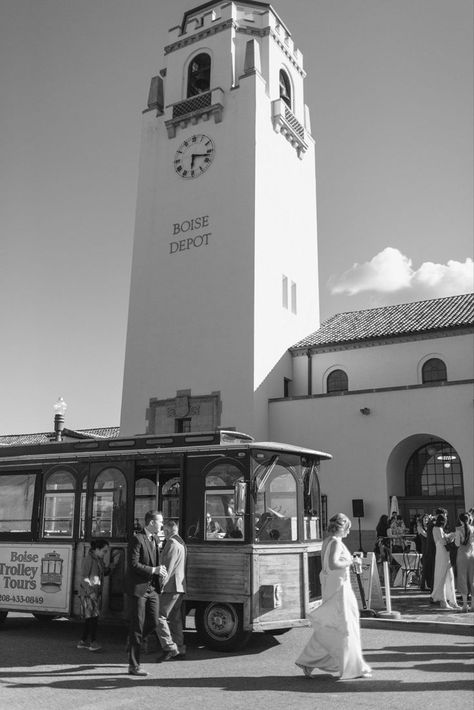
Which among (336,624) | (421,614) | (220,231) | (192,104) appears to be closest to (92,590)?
(336,624)

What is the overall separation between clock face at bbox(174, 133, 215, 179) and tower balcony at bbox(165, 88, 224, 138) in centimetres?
84

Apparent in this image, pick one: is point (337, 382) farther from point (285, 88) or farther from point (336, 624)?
point (336, 624)

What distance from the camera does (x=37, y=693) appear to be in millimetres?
7816

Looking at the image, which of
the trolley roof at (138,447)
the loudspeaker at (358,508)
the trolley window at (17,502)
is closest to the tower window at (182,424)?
the loudspeaker at (358,508)

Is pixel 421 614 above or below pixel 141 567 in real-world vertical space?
below

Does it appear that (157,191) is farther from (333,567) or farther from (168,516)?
(333,567)

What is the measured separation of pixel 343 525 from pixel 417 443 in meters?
18.2

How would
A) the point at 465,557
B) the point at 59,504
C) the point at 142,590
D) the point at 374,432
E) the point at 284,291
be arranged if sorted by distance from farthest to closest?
the point at 284,291 → the point at 374,432 → the point at 465,557 → the point at 59,504 → the point at 142,590

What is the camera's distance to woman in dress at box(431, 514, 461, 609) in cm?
1462

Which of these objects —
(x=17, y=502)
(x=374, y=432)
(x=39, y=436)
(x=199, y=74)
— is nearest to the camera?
(x=17, y=502)

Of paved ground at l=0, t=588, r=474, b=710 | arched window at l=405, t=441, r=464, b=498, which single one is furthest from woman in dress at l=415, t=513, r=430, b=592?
arched window at l=405, t=441, r=464, b=498

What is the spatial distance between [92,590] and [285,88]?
28.1 meters

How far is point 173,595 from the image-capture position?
32.6 ft

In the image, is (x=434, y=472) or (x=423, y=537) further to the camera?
(x=434, y=472)
